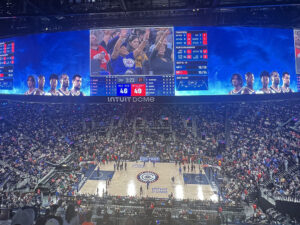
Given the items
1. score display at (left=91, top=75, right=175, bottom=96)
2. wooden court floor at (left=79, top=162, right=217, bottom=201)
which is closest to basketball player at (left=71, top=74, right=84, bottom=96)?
score display at (left=91, top=75, right=175, bottom=96)

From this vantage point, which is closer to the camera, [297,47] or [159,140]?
[297,47]

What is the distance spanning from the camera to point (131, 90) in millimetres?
21547

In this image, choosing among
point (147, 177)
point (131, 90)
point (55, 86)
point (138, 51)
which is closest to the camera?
point (147, 177)

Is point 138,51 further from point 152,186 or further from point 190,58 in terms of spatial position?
point 152,186

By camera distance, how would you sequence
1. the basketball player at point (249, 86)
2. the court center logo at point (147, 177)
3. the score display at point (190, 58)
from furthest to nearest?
the basketball player at point (249, 86), the score display at point (190, 58), the court center logo at point (147, 177)

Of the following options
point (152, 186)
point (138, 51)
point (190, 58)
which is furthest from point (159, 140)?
point (138, 51)

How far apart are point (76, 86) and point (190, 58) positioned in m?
12.8

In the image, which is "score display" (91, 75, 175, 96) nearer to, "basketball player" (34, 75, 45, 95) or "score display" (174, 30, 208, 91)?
"score display" (174, 30, 208, 91)

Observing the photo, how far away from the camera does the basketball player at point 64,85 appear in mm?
23281

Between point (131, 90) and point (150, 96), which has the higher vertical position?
point (131, 90)

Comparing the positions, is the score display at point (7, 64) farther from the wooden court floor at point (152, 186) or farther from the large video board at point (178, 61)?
the wooden court floor at point (152, 186)

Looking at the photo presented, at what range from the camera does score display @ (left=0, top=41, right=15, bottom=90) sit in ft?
82.0

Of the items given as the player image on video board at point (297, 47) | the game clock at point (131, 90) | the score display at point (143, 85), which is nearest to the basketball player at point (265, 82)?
the player image on video board at point (297, 47)

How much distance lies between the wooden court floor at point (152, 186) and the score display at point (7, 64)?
679 inches
